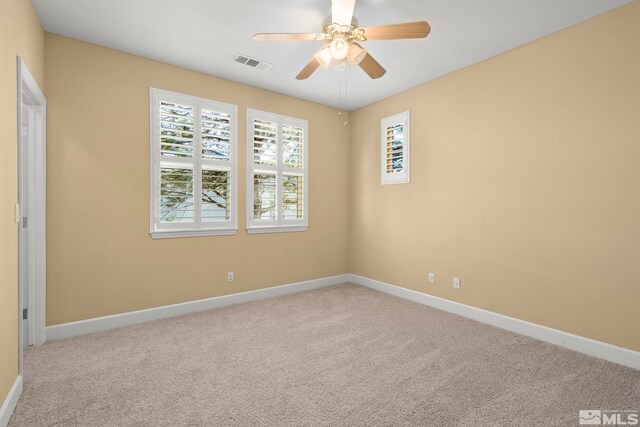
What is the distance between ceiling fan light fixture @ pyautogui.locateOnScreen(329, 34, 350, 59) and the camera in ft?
7.49

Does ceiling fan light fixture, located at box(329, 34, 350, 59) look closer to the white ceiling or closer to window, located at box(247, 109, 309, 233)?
the white ceiling

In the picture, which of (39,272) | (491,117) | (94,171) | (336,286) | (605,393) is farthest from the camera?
(336,286)

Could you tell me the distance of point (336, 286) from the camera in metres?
4.84

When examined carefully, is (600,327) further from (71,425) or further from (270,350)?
(71,425)

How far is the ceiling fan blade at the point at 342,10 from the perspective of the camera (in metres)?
2.03

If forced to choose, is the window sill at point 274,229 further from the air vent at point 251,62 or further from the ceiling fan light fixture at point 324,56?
the ceiling fan light fixture at point 324,56

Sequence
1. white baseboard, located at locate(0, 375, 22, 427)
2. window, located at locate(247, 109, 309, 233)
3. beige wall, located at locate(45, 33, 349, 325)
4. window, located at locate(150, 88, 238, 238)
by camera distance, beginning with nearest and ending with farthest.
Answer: white baseboard, located at locate(0, 375, 22, 427) < beige wall, located at locate(45, 33, 349, 325) < window, located at locate(150, 88, 238, 238) < window, located at locate(247, 109, 309, 233)

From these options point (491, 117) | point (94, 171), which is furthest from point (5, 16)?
point (491, 117)

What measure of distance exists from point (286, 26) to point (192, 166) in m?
1.83

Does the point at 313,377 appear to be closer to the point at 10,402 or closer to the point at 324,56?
the point at 10,402

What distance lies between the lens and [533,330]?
2.95 m

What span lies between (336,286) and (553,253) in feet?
9.37

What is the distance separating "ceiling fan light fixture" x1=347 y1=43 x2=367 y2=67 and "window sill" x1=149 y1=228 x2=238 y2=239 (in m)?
2.48

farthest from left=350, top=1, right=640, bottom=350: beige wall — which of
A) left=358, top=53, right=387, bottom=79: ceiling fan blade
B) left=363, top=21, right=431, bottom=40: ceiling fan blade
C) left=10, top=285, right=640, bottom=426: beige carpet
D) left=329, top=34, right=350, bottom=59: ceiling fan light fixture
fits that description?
left=329, top=34, right=350, bottom=59: ceiling fan light fixture
